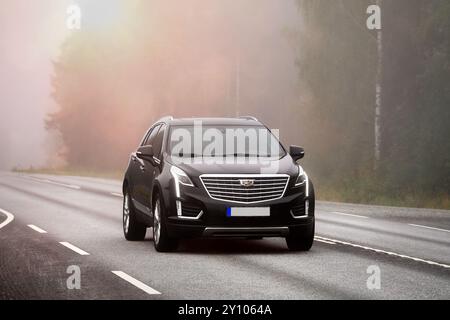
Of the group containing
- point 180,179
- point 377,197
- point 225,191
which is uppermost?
point 180,179

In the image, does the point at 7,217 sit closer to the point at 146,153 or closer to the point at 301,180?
the point at 146,153

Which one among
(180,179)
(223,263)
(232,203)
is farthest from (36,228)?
(223,263)

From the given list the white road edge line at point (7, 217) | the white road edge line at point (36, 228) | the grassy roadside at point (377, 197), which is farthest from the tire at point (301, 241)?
the grassy roadside at point (377, 197)

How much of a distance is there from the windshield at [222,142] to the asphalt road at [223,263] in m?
1.38

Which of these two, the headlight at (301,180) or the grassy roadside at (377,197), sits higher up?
the headlight at (301,180)

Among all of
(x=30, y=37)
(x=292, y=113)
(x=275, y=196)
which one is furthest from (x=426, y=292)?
(x=30, y=37)

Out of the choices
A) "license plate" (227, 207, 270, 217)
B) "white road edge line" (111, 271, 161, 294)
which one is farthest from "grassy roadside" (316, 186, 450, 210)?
"white road edge line" (111, 271, 161, 294)

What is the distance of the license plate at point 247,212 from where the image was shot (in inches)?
485

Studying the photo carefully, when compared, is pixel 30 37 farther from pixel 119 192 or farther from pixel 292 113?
pixel 119 192

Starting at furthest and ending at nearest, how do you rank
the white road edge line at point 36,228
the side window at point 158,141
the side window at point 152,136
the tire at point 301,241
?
the white road edge line at point 36,228 < the side window at point 152,136 < the side window at point 158,141 < the tire at point 301,241

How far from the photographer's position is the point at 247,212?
12.3m

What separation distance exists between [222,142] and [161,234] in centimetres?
177

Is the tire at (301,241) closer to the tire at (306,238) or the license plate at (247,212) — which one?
the tire at (306,238)

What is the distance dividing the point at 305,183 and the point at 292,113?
4486 centimetres
